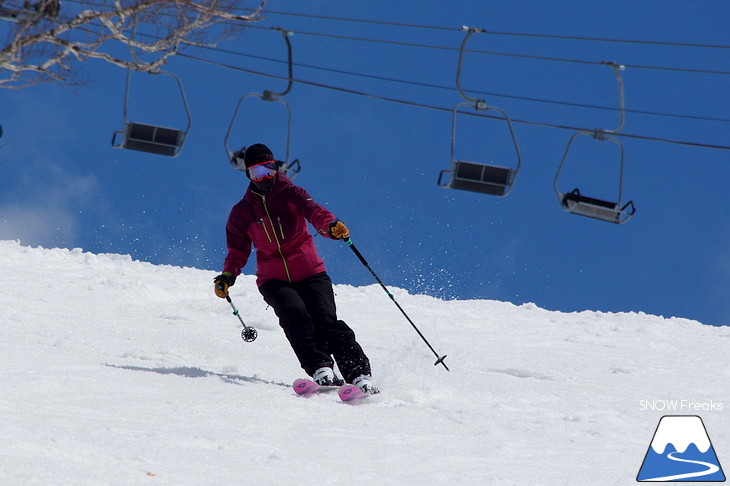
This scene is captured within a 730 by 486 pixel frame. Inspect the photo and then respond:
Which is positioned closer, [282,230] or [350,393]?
[350,393]

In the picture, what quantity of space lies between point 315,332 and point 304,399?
2.17 ft

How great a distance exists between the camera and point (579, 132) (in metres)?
9.72

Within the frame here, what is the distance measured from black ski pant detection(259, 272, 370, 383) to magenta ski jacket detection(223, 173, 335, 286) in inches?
5.2

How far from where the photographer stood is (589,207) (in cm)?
1020

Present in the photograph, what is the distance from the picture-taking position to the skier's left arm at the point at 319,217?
21.2 feet

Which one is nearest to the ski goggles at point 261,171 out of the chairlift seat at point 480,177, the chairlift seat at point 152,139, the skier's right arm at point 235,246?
the skier's right arm at point 235,246

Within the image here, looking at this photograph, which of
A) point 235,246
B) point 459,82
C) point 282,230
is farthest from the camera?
point 459,82

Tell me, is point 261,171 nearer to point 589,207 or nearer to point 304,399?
point 304,399

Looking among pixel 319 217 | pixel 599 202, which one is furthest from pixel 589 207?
pixel 319 217

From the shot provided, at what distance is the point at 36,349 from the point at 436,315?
7.60m

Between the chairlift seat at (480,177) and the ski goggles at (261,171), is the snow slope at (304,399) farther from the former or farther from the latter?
the chairlift seat at (480,177)

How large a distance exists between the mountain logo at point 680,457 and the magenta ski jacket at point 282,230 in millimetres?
2818

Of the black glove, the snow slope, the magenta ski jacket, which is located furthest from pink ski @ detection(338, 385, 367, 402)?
the black glove

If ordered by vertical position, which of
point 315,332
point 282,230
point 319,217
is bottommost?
point 315,332
